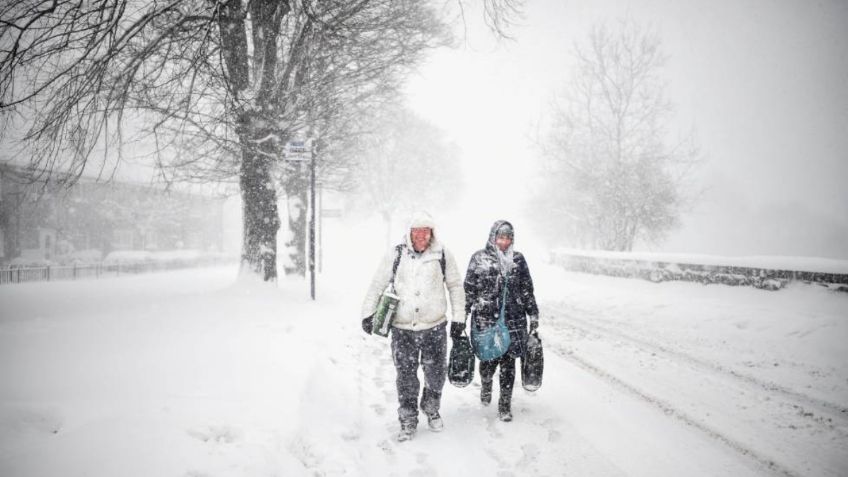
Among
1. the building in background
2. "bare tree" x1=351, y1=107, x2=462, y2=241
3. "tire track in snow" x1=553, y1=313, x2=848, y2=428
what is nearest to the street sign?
"tire track in snow" x1=553, y1=313, x2=848, y2=428

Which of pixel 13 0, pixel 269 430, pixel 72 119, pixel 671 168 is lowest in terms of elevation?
pixel 269 430

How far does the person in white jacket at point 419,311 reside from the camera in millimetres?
3629

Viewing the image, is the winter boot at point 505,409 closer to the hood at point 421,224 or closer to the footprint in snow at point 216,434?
the hood at point 421,224

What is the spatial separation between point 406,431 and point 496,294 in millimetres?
1541

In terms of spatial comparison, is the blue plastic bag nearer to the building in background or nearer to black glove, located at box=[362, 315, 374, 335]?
black glove, located at box=[362, 315, 374, 335]

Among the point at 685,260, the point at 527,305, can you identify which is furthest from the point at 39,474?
the point at 685,260

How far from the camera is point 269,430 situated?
3.16 meters

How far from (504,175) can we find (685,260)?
343ft

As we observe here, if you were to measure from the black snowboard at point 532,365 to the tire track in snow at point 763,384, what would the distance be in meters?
2.69

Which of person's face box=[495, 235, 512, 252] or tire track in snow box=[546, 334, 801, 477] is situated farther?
person's face box=[495, 235, 512, 252]

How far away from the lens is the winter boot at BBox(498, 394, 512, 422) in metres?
3.95

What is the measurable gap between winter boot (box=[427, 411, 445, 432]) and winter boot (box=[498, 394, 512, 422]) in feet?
2.04

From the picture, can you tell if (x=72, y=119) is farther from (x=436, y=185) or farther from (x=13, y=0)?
(x=436, y=185)

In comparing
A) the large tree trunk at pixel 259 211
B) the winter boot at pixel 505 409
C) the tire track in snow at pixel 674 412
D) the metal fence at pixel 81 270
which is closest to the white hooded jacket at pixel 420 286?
the winter boot at pixel 505 409
